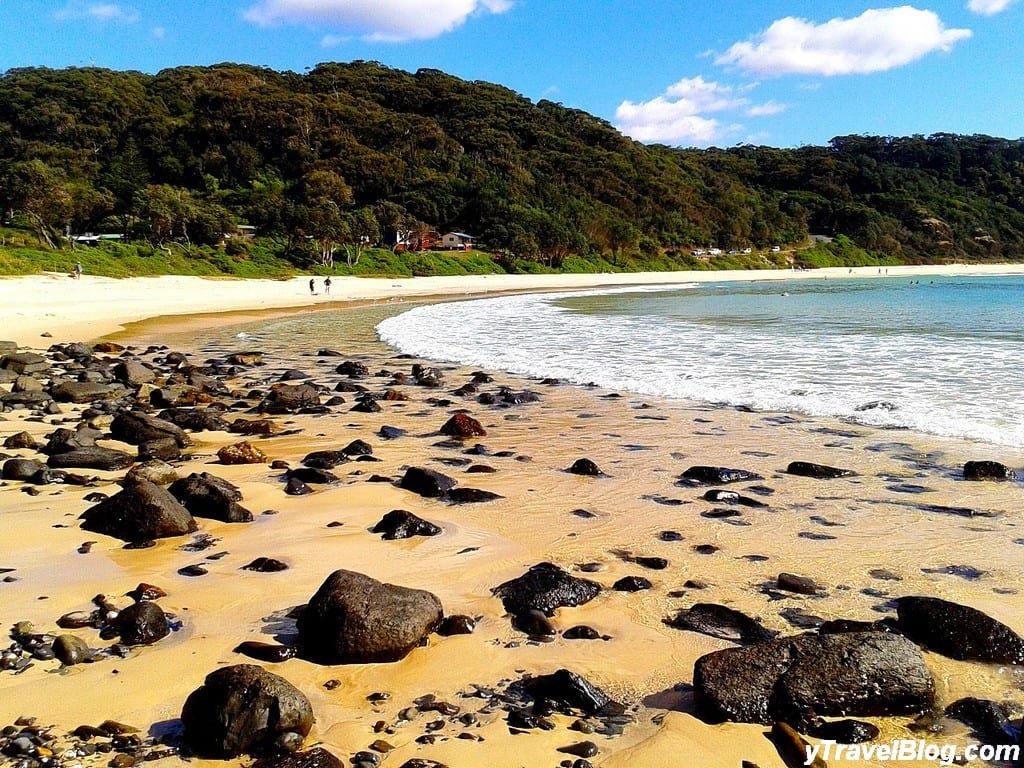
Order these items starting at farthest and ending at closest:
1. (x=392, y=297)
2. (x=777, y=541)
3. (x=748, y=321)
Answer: (x=392, y=297) < (x=748, y=321) < (x=777, y=541)

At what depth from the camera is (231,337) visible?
880 inches

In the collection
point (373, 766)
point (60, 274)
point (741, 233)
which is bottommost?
point (373, 766)

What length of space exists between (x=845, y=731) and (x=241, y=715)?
2555 mm

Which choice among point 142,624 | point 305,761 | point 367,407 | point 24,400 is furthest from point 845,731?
point 24,400

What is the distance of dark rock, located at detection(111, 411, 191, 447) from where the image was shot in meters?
8.05

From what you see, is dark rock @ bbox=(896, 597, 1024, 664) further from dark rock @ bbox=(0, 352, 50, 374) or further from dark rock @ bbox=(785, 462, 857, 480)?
dark rock @ bbox=(0, 352, 50, 374)

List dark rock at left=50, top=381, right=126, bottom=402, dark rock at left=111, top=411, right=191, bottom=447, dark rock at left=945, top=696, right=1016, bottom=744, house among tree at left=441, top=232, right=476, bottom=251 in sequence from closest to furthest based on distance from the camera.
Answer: dark rock at left=945, top=696, right=1016, bottom=744 → dark rock at left=111, top=411, right=191, bottom=447 → dark rock at left=50, top=381, right=126, bottom=402 → house among tree at left=441, top=232, right=476, bottom=251

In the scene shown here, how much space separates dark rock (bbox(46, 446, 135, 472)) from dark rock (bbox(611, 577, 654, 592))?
5265 mm

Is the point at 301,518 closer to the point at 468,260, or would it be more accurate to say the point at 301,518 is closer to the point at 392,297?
the point at 392,297

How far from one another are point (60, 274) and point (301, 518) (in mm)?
39175

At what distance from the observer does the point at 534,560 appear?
505 centimetres

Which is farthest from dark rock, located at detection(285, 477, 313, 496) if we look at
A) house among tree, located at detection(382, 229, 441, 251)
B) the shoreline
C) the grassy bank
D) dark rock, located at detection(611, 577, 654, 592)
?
house among tree, located at detection(382, 229, 441, 251)

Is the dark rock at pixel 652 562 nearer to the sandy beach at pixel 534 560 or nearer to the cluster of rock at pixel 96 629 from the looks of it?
the sandy beach at pixel 534 560

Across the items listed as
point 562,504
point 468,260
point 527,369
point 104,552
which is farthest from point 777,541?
point 468,260
